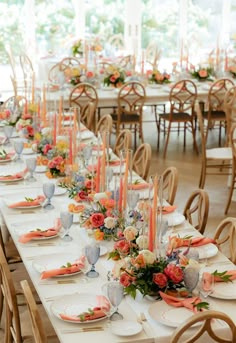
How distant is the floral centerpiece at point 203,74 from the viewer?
950 cm

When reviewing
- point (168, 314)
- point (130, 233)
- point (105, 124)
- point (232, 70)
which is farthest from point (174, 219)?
point (232, 70)

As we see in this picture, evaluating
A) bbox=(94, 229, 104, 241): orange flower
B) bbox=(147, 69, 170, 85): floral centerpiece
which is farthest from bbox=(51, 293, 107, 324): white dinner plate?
bbox=(147, 69, 170, 85): floral centerpiece

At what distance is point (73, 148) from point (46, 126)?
1089 mm

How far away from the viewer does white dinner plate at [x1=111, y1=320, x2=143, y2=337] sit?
3.21m

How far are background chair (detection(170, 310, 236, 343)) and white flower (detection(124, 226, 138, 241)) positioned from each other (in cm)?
74

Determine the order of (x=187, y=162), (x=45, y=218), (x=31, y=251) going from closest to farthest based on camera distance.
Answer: (x=31, y=251), (x=45, y=218), (x=187, y=162)

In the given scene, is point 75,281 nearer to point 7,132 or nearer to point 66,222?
point 66,222

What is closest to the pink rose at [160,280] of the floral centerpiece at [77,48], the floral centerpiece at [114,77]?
the floral centerpiece at [114,77]

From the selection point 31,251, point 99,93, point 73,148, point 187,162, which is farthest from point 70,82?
point 31,251

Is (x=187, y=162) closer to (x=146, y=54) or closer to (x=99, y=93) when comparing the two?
(x=99, y=93)

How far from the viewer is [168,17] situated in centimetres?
1337

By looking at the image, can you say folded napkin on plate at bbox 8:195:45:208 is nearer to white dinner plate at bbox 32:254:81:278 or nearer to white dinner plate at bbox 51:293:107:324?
white dinner plate at bbox 32:254:81:278

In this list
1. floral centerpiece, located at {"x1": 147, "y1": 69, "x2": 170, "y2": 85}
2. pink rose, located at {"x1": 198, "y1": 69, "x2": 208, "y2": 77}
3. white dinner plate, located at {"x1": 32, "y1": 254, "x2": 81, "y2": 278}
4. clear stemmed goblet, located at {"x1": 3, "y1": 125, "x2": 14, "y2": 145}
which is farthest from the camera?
pink rose, located at {"x1": 198, "y1": 69, "x2": 208, "y2": 77}

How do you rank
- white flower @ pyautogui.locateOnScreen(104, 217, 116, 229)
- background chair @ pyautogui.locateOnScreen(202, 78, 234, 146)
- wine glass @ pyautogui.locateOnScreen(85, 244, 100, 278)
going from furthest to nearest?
background chair @ pyautogui.locateOnScreen(202, 78, 234, 146) → white flower @ pyautogui.locateOnScreen(104, 217, 116, 229) → wine glass @ pyautogui.locateOnScreen(85, 244, 100, 278)
